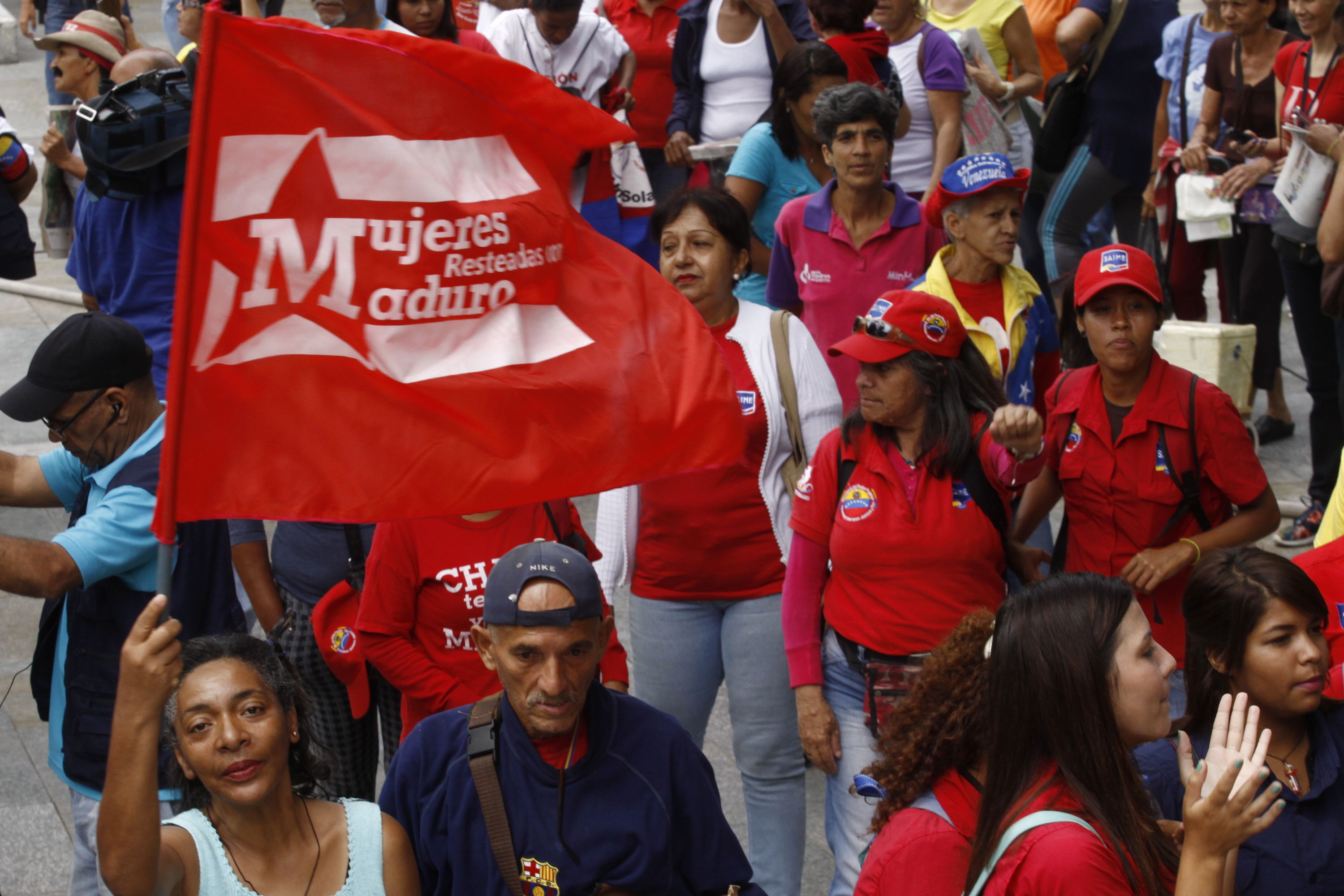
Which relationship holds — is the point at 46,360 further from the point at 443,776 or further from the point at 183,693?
the point at 443,776

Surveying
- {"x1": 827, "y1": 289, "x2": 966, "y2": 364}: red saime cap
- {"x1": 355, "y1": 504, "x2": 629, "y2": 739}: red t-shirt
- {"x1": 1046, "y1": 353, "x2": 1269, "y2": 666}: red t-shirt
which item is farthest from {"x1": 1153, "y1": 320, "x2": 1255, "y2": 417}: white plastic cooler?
{"x1": 355, "y1": 504, "x2": 629, "y2": 739}: red t-shirt

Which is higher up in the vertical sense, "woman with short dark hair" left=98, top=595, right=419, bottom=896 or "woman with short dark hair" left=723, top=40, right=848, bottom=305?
"woman with short dark hair" left=723, top=40, right=848, bottom=305

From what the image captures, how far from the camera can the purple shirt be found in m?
5.56

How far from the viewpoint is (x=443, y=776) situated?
3.29 metres

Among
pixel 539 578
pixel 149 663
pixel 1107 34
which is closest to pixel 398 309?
pixel 539 578

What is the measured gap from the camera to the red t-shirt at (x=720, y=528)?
15.1 feet

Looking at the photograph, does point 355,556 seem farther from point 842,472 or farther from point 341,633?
point 842,472

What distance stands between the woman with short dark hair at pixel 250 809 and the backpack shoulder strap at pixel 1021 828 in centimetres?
125

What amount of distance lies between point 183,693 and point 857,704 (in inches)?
74.4

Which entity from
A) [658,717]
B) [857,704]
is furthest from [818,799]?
[658,717]

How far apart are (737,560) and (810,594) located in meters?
0.35

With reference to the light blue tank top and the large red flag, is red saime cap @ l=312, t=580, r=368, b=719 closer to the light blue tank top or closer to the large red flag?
the light blue tank top

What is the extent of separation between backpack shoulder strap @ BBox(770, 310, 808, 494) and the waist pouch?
2.16 feet

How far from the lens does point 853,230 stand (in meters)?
5.60
